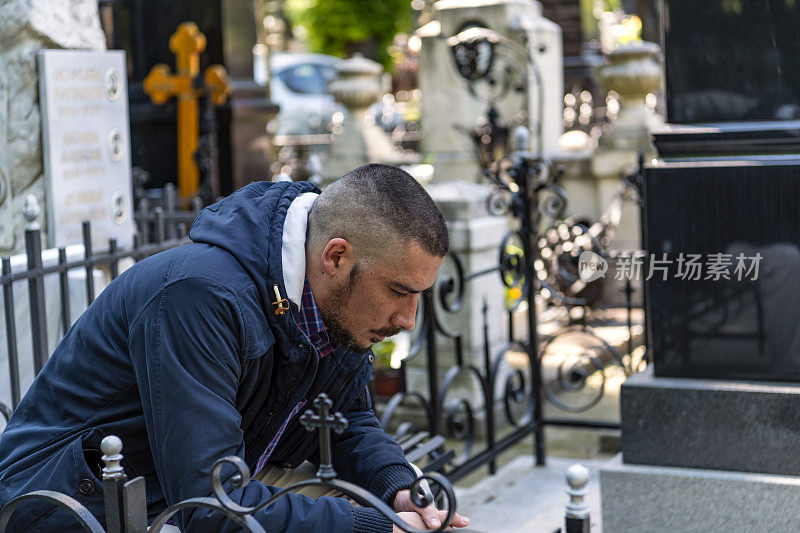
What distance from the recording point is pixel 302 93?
20688 millimetres

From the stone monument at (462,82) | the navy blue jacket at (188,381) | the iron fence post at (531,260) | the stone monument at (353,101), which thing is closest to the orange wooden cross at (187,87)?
the stone monument at (353,101)

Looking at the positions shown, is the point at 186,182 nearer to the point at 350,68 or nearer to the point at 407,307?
the point at 350,68

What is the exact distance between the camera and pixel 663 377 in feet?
12.0

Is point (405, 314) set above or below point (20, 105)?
below

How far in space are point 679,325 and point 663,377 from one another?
0.64 ft

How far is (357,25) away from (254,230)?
32331mm

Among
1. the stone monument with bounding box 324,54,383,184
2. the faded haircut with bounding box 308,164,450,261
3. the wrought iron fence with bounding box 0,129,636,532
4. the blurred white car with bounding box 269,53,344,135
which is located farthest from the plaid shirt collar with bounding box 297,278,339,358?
the blurred white car with bounding box 269,53,344,135

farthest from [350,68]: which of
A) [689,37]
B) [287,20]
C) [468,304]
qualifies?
[287,20]

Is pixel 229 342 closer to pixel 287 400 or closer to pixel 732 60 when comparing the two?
pixel 287 400

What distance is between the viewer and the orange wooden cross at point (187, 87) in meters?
9.52

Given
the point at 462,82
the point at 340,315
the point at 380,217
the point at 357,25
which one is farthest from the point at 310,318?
the point at 357,25

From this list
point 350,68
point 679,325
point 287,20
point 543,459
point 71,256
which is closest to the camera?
point 679,325

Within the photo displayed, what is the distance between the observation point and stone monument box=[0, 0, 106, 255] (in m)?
5.31

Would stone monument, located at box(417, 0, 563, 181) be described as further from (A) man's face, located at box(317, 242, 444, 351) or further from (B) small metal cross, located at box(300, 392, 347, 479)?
(B) small metal cross, located at box(300, 392, 347, 479)
